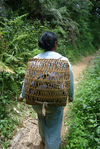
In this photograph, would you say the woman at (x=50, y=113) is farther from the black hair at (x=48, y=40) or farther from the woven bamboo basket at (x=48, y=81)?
the woven bamboo basket at (x=48, y=81)

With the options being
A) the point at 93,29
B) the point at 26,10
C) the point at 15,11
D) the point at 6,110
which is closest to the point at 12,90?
the point at 6,110

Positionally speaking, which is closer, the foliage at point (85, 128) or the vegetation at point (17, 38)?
the foliage at point (85, 128)

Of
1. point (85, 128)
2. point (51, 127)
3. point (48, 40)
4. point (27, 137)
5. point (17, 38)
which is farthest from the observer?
point (17, 38)

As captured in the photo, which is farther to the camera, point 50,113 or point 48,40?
point 50,113

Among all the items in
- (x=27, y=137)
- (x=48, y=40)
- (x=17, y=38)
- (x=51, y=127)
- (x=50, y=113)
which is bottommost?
(x=27, y=137)

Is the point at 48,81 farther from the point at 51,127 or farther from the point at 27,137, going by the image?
the point at 27,137

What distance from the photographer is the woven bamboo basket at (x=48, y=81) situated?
1513 millimetres

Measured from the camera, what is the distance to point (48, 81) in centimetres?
151

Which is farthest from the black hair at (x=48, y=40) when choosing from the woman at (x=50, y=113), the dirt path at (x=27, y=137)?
the dirt path at (x=27, y=137)

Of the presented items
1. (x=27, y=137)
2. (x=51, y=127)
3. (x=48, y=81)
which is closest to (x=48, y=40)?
(x=48, y=81)

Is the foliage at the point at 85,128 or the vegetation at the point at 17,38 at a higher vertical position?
the vegetation at the point at 17,38

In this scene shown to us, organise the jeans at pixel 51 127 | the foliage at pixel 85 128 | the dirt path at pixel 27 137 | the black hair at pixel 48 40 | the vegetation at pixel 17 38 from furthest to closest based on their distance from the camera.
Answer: the vegetation at pixel 17 38, the dirt path at pixel 27 137, the foliage at pixel 85 128, the jeans at pixel 51 127, the black hair at pixel 48 40

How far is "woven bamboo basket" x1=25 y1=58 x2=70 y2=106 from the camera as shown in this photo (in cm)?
151

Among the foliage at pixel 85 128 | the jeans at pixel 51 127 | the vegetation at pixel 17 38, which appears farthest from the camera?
the vegetation at pixel 17 38
